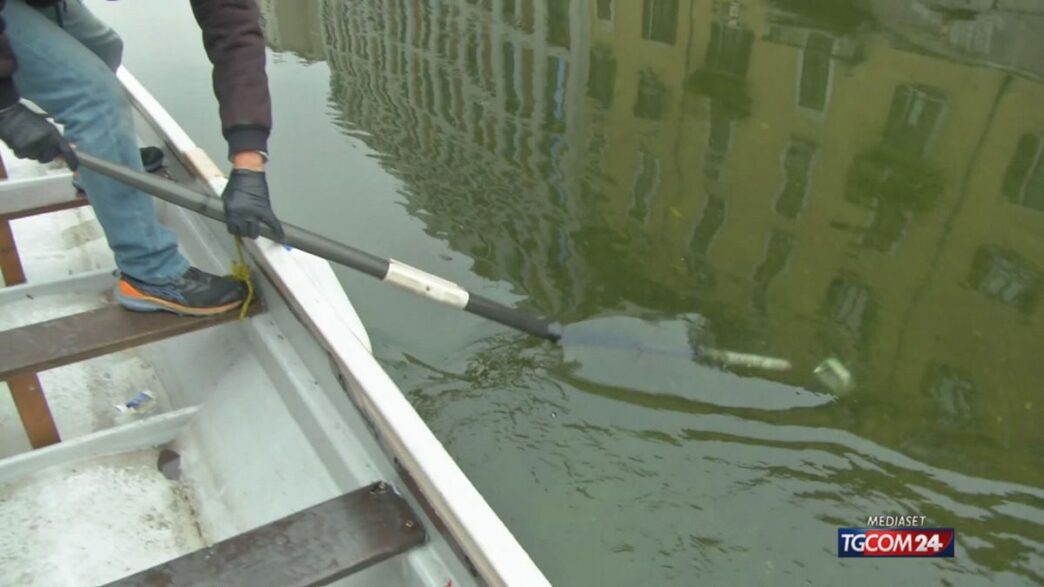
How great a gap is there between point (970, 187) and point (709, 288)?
3515 mm

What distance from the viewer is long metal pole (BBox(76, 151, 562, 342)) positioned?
310 centimetres

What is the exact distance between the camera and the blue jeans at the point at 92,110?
2.95 m

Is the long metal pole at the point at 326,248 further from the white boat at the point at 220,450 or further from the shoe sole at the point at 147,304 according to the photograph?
the shoe sole at the point at 147,304

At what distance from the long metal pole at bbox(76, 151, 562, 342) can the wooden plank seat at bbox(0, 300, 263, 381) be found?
0.46 metres

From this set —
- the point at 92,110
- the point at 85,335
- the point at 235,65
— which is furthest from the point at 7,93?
the point at 85,335

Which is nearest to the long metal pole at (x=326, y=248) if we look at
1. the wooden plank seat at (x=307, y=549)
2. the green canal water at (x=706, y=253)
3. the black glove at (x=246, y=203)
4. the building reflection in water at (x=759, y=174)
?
the black glove at (x=246, y=203)

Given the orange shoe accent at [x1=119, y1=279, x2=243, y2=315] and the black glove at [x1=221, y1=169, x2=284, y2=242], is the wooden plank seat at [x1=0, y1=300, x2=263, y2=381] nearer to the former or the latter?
the orange shoe accent at [x1=119, y1=279, x2=243, y2=315]

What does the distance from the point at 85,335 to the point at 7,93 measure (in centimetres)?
88

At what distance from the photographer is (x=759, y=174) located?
828 cm

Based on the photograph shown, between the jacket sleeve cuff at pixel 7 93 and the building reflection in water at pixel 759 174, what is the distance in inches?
143

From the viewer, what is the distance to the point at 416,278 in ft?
11.3

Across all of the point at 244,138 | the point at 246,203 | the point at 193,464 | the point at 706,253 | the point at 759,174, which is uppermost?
the point at 244,138

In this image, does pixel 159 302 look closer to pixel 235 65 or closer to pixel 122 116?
pixel 122 116

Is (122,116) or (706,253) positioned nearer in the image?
(122,116)
